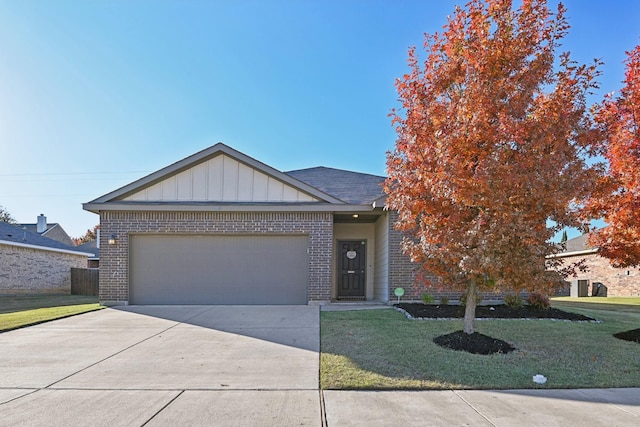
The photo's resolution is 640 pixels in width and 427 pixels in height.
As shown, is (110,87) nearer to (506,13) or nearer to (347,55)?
(347,55)

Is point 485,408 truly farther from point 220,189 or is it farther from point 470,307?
point 220,189

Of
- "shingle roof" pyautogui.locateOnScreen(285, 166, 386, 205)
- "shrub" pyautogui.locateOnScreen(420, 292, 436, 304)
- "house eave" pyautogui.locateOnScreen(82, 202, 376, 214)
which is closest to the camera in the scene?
"shrub" pyautogui.locateOnScreen(420, 292, 436, 304)

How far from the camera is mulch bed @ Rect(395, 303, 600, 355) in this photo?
6.12 m

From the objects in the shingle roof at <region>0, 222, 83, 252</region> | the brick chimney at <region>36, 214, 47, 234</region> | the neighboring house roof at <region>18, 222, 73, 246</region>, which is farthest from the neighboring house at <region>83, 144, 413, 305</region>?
the neighboring house roof at <region>18, 222, 73, 246</region>

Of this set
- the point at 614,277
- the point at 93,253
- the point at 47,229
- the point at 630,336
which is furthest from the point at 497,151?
the point at 47,229

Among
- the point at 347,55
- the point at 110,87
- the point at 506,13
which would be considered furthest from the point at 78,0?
the point at 506,13

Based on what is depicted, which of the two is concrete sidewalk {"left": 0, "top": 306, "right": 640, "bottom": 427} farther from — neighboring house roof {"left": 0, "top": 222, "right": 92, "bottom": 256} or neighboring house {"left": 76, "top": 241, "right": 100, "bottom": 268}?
neighboring house {"left": 76, "top": 241, "right": 100, "bottom": 268}

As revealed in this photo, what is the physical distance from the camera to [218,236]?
11.5 metres

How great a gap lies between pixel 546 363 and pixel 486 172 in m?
2.73

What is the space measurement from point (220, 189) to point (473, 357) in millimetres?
8259

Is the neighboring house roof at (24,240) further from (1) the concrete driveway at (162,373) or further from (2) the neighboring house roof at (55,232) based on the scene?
(1) the concrete driveway at (162,373)

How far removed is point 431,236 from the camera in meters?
6.08

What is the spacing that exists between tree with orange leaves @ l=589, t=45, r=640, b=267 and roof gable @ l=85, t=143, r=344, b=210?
684 cm

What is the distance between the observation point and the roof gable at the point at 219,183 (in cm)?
1136
